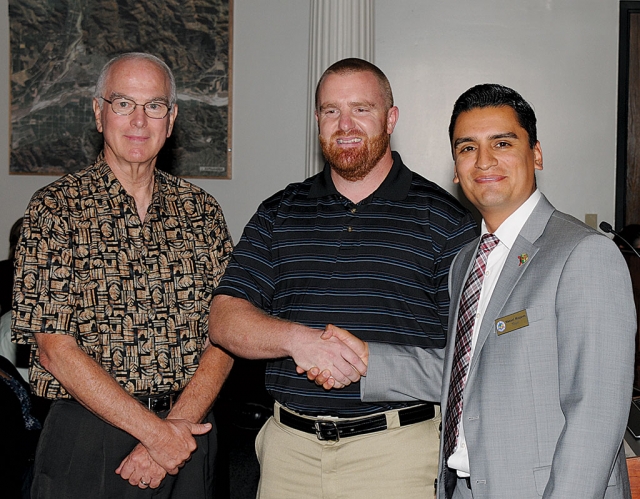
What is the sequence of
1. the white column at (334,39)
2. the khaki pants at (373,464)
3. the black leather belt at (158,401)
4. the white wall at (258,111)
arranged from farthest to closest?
the white wall at (258,111)
the white column at (334,39)
the black leather belt at (158,401)
the khaki pants at (373,464)

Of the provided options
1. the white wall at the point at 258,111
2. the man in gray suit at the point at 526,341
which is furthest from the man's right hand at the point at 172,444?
the white wall at the point at 258,111

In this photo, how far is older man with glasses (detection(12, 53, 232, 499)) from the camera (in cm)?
220

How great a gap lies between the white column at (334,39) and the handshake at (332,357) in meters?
3.50

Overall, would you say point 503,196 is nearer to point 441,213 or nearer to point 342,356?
point 441,213

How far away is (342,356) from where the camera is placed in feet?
6.87

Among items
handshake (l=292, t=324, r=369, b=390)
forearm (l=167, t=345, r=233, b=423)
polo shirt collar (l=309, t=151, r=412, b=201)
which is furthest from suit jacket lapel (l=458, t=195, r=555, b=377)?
forearm (l=167, t=345, r=233, b=423)

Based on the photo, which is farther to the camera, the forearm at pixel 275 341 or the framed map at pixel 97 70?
the framed map at pixel 97 70

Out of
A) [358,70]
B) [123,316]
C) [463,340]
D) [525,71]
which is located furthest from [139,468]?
[525,71]

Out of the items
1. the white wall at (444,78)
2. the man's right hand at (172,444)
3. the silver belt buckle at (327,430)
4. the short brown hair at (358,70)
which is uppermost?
the white wall at (444,78)

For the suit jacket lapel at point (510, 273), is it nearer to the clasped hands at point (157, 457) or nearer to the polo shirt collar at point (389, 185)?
the polo shirt collar at point (389, 185)

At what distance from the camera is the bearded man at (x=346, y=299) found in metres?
2.20

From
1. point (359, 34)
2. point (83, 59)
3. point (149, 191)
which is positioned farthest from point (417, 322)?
point (83, 59)

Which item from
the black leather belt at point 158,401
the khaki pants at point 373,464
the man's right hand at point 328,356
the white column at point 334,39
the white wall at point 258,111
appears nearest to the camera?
the man's right hand at point 328,356

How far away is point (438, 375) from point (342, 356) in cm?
30
